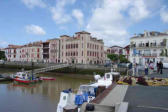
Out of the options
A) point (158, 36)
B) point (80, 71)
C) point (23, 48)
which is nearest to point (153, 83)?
point (80, 71)

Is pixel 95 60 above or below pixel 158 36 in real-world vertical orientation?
below

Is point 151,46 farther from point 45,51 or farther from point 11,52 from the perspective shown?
point 11,52

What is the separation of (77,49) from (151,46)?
87.6ft

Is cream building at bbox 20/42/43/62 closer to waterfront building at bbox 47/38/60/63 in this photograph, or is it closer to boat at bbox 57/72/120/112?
waterfront building at bbox 47/38/60/63

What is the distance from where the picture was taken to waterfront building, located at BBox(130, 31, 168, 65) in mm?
48681

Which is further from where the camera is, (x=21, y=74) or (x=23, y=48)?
(x=23, y=48)

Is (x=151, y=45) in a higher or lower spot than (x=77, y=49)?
higher

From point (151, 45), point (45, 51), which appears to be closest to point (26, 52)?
point (45, 51)

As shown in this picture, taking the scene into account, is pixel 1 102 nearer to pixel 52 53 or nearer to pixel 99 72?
pixel 99 72

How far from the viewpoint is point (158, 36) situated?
50.0 metres

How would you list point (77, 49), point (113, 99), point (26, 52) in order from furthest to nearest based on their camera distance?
point (26, 52)
point (77, 49)
point (113, 99)

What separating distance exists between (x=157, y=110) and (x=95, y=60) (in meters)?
61.4

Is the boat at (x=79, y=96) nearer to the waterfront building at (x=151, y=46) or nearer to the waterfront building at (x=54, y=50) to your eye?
the waterfront building at (x=151, y=46)

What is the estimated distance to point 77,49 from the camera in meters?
63.1
